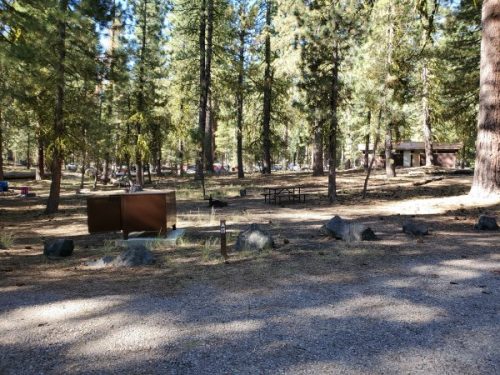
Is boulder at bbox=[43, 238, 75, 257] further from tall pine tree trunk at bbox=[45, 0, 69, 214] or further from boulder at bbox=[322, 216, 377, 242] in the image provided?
tall pine tree trunk at bbox=[45, 0, 69, 214]

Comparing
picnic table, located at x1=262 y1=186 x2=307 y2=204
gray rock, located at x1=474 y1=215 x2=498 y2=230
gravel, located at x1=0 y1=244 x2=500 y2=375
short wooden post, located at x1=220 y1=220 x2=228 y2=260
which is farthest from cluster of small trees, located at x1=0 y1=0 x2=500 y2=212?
gravel, located at x1=0 y1=244 x2=500 y2=375

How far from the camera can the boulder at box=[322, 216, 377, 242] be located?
29.4 feet

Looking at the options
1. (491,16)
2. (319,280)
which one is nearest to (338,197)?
(491,16)

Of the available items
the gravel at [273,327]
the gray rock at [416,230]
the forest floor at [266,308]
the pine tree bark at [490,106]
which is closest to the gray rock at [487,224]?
the forest floor at [266,308]

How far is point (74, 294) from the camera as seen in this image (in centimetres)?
582

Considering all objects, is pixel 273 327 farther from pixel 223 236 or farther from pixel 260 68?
pixel 260 68

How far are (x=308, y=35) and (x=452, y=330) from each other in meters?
14.3

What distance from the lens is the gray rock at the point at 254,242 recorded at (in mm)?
8375

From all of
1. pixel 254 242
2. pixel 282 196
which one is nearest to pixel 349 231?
pixel 254 242

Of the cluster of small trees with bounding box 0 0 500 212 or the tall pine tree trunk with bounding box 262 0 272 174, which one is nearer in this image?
the cluster of small trees with bounding box 0 0 500 212

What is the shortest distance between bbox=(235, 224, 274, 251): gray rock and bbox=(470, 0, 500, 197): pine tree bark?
772 cm

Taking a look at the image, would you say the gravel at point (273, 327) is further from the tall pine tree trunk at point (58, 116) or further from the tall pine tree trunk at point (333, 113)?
the tall pine tree trunk at point (333, 113)

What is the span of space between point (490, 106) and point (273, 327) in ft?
35.8

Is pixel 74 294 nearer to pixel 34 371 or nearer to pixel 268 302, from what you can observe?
pixel 34 371
